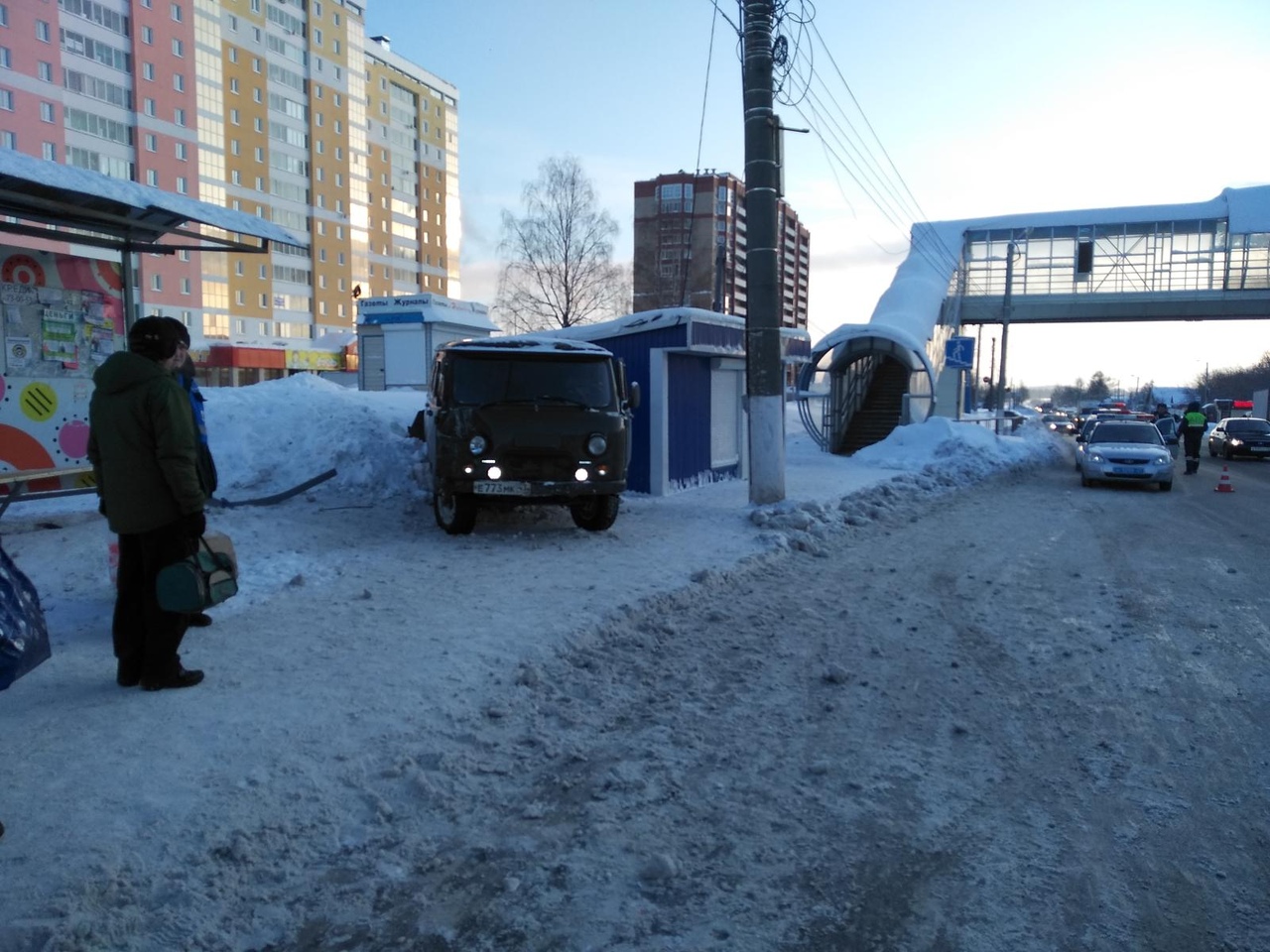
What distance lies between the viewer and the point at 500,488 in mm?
9969

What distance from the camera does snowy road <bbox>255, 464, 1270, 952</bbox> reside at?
3.21 m

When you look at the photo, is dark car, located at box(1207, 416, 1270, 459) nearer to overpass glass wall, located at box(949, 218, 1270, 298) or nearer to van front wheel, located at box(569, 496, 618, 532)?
overpass glass wall, located at box(949, 218, 1270, 298)

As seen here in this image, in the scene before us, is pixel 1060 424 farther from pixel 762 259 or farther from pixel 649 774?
pixel 649 774

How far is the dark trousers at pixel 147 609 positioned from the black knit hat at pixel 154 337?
0.93 metres

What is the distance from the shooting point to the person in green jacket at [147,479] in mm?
4773

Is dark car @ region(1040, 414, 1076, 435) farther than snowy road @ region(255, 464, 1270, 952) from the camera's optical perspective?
Yes

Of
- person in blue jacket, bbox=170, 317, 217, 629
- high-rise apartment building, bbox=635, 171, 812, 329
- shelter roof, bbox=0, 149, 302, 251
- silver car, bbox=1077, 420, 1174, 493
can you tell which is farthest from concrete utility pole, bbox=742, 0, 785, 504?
high-rise apartment building, bbox=635, 171, 812, 329

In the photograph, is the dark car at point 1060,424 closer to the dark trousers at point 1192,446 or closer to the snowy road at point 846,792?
the dark trousers at point 1192,446

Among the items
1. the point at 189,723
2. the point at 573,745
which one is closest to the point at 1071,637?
the point at 573,745

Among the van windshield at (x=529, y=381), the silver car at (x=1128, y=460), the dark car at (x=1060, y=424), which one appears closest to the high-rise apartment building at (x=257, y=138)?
the silver car at (x=1128, y=460)

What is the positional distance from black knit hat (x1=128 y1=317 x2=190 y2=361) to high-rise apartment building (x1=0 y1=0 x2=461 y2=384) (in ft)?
118

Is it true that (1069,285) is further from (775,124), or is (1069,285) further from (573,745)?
(573,745)

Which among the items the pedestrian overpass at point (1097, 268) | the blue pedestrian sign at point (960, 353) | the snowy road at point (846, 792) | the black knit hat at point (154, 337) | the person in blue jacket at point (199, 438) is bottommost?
the snowy road at point (846, 792)

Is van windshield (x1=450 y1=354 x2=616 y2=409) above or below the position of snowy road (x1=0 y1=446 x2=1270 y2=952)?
above
